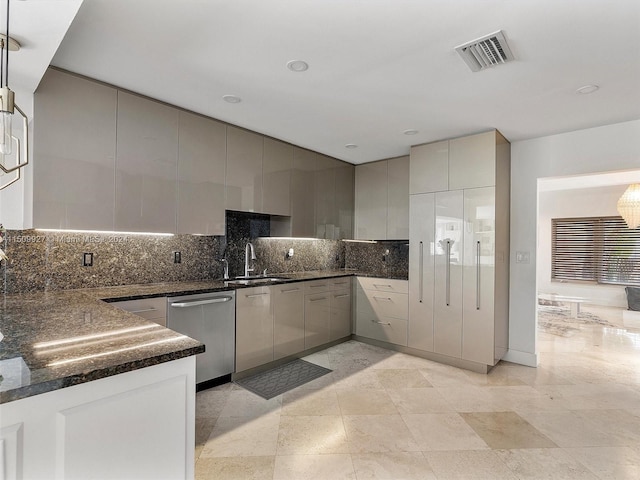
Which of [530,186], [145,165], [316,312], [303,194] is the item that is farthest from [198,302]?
[530,186]

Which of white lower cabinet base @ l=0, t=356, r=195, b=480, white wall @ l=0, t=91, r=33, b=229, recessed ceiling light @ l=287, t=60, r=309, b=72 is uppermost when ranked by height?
recessed ceiling light @ l=287, t=60, r=309, b=72

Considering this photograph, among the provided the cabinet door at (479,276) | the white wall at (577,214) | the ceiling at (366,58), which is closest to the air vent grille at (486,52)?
the ceiling at (366,58)

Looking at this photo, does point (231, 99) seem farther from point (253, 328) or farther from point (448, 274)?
point (448, 274)

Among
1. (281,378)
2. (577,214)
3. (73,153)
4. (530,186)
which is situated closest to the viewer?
(73,153)

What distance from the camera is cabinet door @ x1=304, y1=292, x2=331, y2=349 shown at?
386 cm

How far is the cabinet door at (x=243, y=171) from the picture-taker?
132 inches

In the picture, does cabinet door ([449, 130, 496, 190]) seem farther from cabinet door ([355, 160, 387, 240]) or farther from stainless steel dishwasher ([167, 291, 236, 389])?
stainless steel dishwasher ([167, 291, 236, 389])

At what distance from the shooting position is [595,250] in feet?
24.3

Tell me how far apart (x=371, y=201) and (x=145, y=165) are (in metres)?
3.00

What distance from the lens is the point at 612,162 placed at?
3285 millimetres

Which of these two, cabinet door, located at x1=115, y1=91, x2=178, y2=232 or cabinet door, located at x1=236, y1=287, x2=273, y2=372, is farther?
cabinet door, located at x1=236, y1=287, x2=273, y2=372

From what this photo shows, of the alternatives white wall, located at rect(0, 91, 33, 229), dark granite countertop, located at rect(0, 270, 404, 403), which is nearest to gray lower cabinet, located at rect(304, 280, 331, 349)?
dark granite countertop, located at rect(0, 270, 404, 403)

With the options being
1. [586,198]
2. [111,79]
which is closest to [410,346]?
[111,79]

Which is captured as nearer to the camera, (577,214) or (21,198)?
(21,198)
